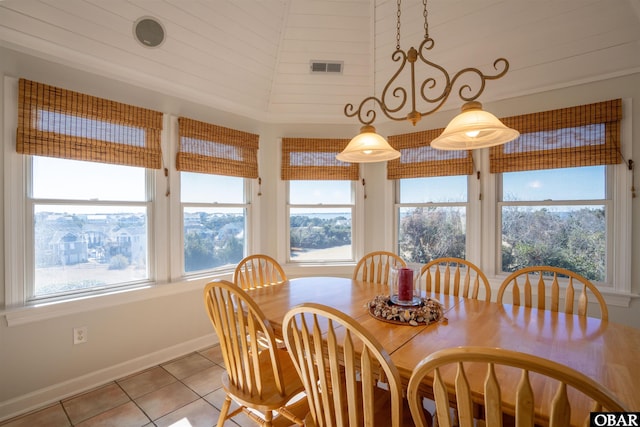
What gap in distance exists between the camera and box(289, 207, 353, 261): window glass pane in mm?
3510

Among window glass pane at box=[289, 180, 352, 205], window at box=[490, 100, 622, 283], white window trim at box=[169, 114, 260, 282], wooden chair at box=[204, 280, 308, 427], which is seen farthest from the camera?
window glass pane at box=[289, 180, 352, 205]

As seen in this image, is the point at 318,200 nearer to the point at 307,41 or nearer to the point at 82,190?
the point at 307,41

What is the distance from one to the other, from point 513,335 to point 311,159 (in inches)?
101

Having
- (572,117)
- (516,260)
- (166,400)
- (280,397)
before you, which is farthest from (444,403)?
(572,117)

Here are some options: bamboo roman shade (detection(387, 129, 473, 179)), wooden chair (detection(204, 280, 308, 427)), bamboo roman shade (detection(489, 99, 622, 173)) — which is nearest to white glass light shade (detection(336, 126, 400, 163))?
wooden chair (detection(204, 280, 308, 427))

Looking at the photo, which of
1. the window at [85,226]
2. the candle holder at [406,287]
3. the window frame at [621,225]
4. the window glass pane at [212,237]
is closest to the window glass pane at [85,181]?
the window at [85,226]

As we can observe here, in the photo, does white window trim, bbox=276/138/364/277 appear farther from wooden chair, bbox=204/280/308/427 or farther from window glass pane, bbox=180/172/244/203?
wooden chair, bbox=204/280/308/427

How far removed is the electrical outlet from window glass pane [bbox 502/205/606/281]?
3496 mm

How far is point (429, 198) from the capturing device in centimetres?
323

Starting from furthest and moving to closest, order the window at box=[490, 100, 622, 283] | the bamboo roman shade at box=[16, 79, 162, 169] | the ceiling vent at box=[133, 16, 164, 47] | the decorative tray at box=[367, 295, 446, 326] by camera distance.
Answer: the window at box=[490, 100, 622, 283] → the ceiling vent at box=[133, 16, 164, 47] → the bamboo roman shade at box=[16, 79, 162, 169] → the decorative tray at box=[367, 295, 446, 326]

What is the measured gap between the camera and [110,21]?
6.86 feet

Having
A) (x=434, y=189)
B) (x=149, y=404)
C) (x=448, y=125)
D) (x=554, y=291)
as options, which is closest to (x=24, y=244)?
(x=149, y=404)

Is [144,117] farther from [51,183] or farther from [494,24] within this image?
[494,24]

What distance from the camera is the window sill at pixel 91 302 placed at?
192 centimetres
